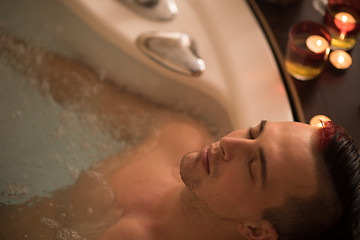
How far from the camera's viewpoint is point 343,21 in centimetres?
150

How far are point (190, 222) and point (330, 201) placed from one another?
415mm

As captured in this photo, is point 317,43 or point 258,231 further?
point 317,43

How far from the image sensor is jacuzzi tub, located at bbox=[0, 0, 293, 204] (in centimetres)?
142

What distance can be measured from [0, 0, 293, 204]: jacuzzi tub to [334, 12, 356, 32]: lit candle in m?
0.27

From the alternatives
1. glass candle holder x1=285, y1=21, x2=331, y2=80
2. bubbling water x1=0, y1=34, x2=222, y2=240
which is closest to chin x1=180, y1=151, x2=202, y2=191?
bubbling water x1=0, y1=34, x2=222, y2=240

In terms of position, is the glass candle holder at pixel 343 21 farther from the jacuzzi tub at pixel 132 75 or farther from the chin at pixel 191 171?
the chin at pixel 191 171

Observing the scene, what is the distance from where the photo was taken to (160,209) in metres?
1.31

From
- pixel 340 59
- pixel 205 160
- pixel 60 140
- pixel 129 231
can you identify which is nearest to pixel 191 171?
pixel 205 160

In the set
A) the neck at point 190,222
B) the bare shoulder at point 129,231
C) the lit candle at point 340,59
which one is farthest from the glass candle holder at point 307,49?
the bare shoulder at point 129,231

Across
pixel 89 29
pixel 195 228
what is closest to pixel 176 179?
pixel 195 228

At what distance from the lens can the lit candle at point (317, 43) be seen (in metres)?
1.41

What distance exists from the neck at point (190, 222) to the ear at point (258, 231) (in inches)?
1.7

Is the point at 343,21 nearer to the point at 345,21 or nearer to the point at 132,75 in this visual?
the point at 345,21

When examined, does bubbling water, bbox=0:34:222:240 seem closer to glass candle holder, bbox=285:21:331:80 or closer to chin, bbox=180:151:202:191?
chin, bbox=180:151:202:191
